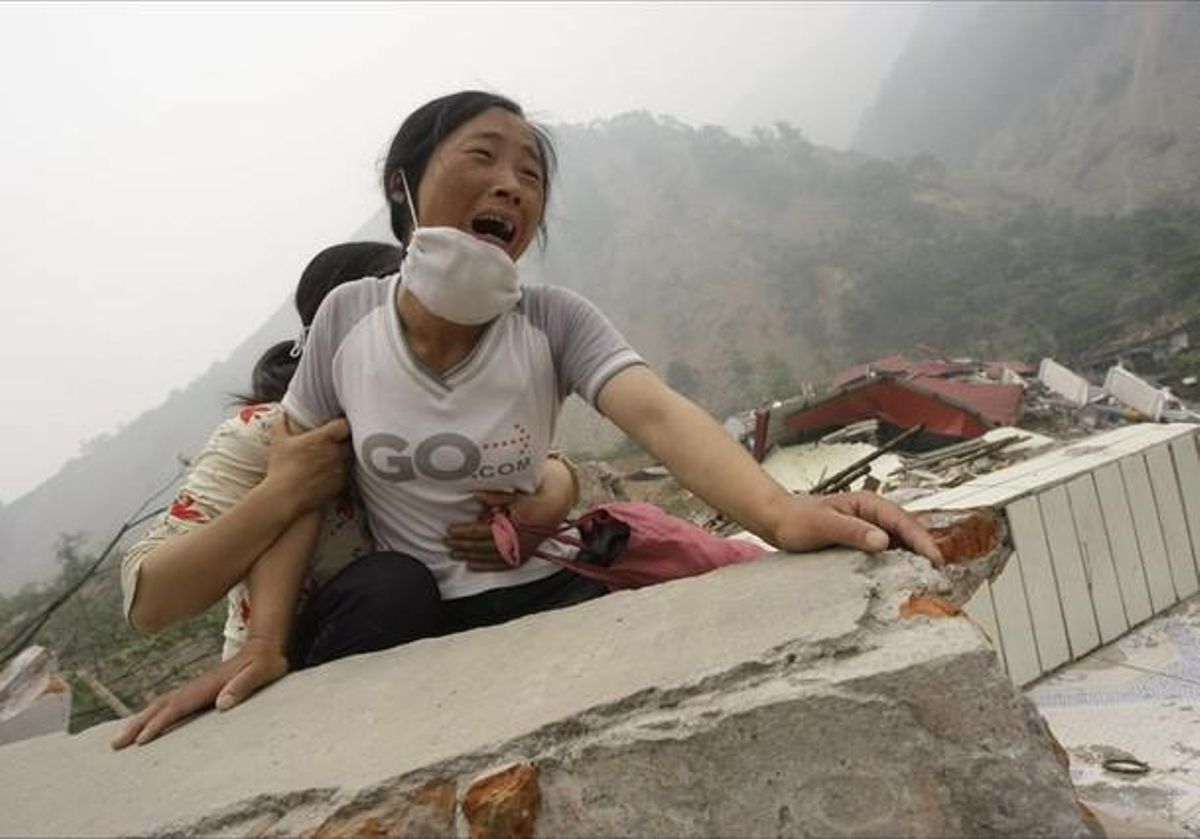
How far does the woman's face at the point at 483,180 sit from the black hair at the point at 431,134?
2 cm

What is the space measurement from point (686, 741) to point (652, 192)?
5979 cm

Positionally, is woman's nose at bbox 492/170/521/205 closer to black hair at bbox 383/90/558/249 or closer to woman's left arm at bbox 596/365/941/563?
black hair at bbox 383/90/558/249

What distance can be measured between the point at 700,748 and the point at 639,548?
0.69 meters

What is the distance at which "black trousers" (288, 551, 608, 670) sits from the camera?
4.26 feet

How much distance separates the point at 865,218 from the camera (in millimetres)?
44875

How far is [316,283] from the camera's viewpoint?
1.76m

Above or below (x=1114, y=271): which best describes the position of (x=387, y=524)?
Answer: above

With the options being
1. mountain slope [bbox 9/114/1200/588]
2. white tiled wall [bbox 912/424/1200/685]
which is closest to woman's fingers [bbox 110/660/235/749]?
white tiled wall [bbox 912/424/1200/685]

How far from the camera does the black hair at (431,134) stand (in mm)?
1394

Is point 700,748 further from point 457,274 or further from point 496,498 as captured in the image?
point 457,274

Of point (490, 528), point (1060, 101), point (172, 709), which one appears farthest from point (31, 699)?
point (1060, 101)

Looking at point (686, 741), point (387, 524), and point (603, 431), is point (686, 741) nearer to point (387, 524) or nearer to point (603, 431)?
point (387, 524)

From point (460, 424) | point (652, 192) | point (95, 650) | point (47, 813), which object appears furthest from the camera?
point (652, 192)

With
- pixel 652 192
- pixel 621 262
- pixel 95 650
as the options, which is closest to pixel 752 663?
pixel 95 650
